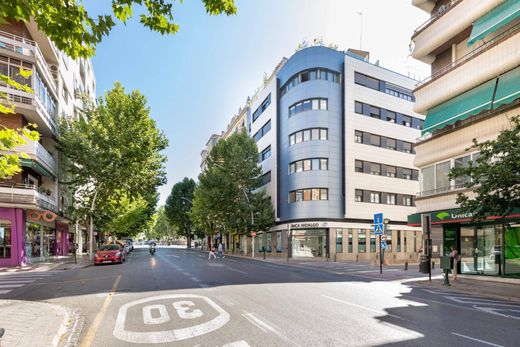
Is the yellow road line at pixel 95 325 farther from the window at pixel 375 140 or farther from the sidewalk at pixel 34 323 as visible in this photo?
the window at pixel 375 140

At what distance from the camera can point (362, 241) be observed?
→ 136ft

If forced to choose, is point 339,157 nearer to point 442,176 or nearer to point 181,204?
point 442,176

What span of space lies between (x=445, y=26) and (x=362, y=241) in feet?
83.0

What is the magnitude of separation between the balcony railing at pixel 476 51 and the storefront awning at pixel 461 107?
1650 millimetres

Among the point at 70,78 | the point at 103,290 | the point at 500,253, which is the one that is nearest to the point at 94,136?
the point at 70,78

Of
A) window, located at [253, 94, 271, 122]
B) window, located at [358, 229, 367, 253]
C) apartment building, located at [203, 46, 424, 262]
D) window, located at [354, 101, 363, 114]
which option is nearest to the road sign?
apartment building, located at [203, 46, 424, 262]

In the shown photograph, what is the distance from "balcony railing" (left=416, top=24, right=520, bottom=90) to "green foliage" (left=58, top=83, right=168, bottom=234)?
2355 cm

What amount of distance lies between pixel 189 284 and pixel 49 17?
11283 mm

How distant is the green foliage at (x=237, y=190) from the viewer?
147ft

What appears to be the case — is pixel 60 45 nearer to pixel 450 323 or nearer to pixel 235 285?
pixel 450 323

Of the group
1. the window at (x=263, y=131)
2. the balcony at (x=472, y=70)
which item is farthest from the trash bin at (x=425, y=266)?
the window at (x=263, y=131)

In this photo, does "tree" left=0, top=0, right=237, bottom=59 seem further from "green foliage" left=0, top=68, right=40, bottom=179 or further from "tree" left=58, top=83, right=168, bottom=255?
"tree" left=58, top=83, right=168, bottom=255

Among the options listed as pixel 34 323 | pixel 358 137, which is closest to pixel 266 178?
pixel 358 137

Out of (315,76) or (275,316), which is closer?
(275,316)
